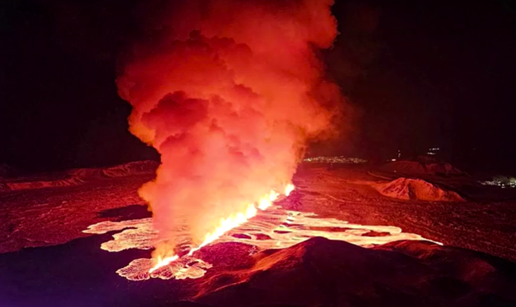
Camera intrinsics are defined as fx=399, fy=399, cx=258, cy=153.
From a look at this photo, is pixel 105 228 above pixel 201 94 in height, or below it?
below

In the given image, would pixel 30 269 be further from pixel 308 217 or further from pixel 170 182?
pixel 308 217

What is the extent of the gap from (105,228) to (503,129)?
1445 inches

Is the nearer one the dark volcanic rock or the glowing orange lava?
the dark volcanic rock

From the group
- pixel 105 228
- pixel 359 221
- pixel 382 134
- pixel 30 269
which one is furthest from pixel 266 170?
pixel 382 134

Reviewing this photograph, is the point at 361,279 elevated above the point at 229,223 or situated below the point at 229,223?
above

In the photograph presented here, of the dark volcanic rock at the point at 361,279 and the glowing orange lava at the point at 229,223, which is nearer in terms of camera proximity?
the dark volcanic rock at the point at 361,279

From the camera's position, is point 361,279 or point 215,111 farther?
point 215,111

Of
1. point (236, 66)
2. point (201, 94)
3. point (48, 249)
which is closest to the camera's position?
point (48, 249)

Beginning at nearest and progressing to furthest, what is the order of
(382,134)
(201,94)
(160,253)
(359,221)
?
1. (160,253)
2. (359,221)
3. (201,94)
4. (382,134)

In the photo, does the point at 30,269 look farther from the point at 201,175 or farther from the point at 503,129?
the point at 503,129

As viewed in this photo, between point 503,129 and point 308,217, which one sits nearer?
point 308,217

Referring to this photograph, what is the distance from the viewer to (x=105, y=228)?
1209cm

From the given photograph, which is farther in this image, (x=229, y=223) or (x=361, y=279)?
(x=229, y=223)

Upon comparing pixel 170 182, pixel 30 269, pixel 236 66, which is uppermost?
pixel 236 66
